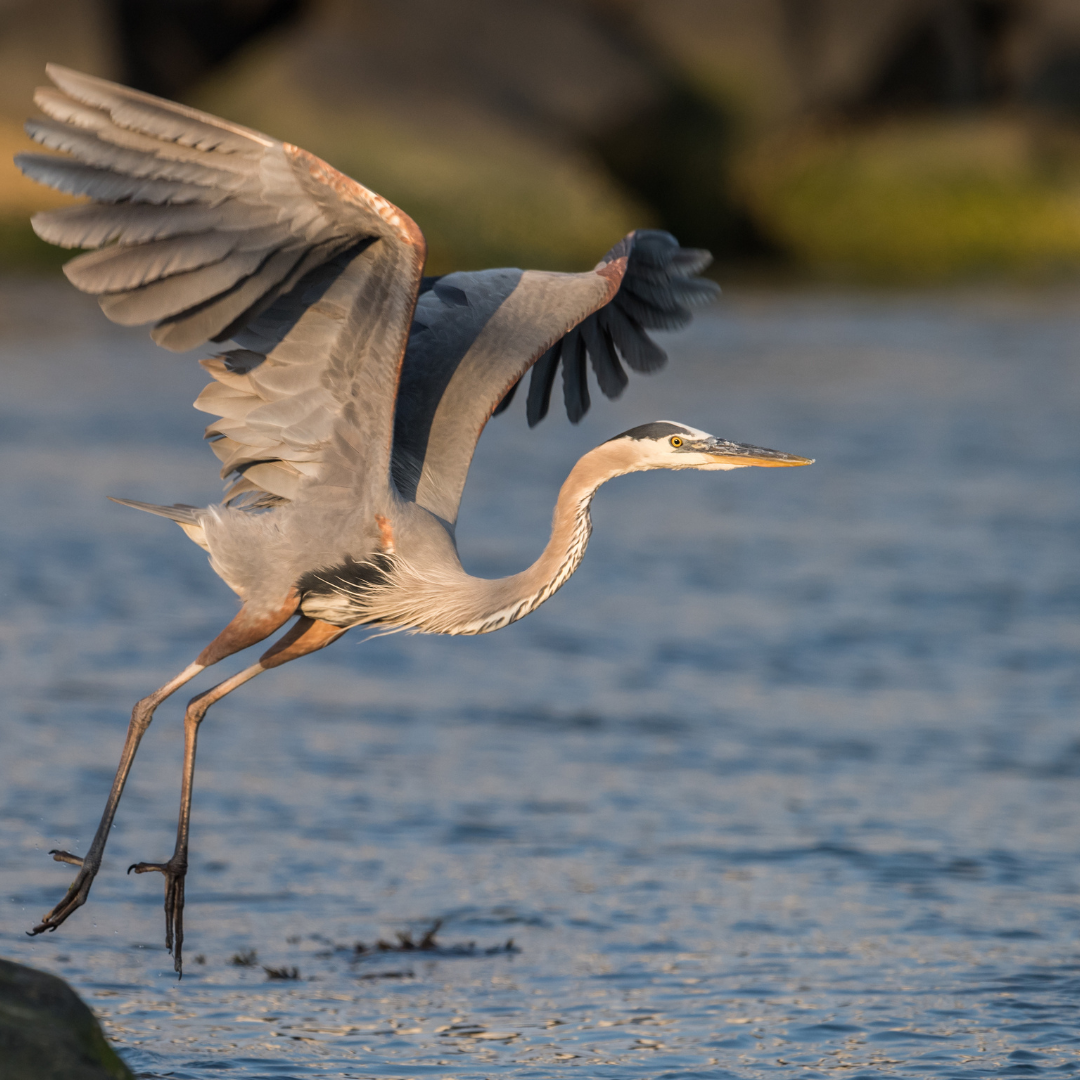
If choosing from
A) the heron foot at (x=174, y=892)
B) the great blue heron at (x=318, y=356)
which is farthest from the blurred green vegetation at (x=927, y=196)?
the heron foot at (x=174, y=892)

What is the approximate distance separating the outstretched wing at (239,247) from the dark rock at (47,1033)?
221 cm

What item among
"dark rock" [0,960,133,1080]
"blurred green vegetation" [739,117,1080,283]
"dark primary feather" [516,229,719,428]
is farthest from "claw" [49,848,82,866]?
"blurred green vegetation" [739,117,1080,283]

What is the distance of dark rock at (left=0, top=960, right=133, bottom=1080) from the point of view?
498cm

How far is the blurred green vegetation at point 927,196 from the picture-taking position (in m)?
30.9

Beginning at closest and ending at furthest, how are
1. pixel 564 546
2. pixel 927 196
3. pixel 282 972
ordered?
pixel 564 546, pixel 282 972, pixel 927 196

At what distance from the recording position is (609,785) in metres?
9.63

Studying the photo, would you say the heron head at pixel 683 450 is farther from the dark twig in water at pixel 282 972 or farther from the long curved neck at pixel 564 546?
the dark twig in water at pixel 282 972

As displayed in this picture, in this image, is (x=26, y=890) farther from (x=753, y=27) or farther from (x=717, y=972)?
(x=753, y=27)

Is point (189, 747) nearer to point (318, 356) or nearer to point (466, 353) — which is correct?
point (318, 356)

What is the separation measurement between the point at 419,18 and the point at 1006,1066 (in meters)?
25.4

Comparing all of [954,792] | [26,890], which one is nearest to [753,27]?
[954,792]

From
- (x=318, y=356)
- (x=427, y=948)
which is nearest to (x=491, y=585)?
(x=318, y=356)

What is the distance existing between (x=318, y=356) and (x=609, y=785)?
359cm

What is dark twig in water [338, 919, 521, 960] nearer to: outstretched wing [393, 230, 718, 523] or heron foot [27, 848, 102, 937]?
heron foot [27, 848, 102, 937]
